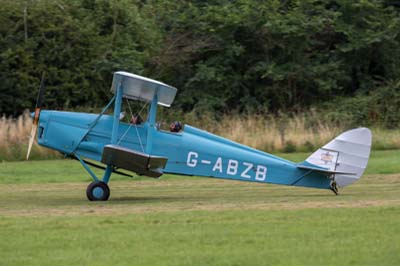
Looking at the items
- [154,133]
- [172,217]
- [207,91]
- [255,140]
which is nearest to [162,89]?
[154,133]

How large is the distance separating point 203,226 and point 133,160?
432 cm

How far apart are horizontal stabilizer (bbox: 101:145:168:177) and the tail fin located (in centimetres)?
291

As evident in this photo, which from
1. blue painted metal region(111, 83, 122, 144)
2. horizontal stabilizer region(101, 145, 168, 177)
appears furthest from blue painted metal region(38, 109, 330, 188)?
horizontal stabilizer region(101, 145, 168, 177)

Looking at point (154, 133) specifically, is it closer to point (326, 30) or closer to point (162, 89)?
point (162, 89)

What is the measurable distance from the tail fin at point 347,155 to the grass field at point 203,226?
456 millimetres

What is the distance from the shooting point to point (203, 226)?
1171 centimetres

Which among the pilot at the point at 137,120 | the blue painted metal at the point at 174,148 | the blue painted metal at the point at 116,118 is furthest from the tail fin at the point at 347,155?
the blue painted metal at the point at 116,118

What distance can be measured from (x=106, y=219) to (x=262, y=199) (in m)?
4.05

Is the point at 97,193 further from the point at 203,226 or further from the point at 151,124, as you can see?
the point at 203,226

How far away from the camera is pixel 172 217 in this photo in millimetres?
12828

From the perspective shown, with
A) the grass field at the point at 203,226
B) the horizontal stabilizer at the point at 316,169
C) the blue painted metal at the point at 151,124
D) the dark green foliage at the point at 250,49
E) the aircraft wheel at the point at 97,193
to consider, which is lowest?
the aircraft wheel at the point at 97,193

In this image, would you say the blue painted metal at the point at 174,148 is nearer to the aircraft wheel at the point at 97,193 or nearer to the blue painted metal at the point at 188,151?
the blue painted metal at the point at 188,151

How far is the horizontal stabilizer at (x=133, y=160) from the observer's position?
15.6 metres

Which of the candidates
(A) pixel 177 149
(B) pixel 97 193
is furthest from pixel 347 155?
(B) pixel 97 193
